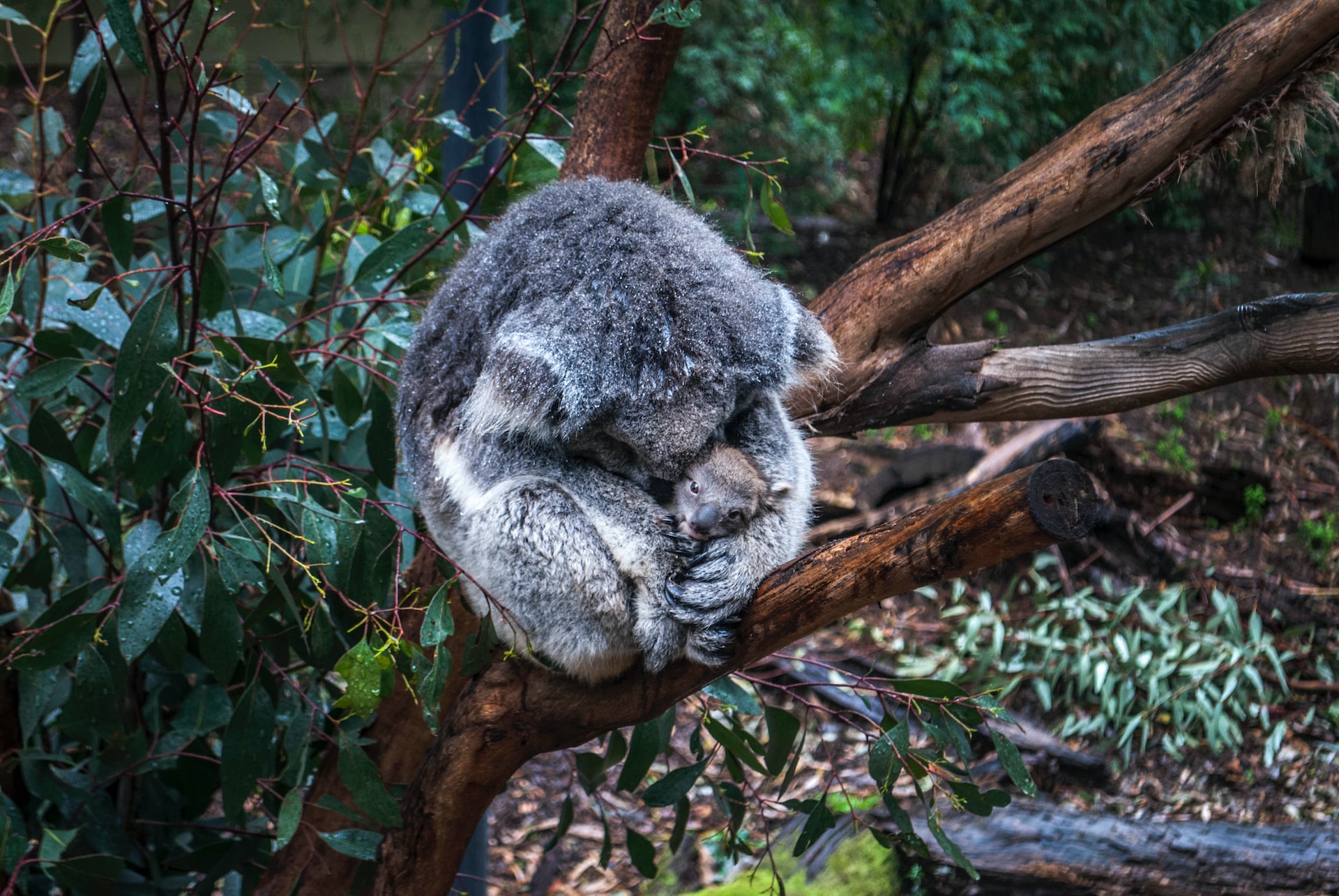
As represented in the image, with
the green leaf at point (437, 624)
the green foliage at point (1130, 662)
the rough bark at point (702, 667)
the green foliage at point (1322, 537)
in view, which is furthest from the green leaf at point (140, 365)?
the green foliage at point (1322, 537)

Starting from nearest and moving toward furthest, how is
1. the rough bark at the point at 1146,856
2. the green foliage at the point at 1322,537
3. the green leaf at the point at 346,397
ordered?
the green leaf at the point at 346,397 < the rough bark at the point at 1146,856 < the green foliage at the point at 1322,537

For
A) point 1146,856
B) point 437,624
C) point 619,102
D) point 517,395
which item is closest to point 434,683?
point 437,624

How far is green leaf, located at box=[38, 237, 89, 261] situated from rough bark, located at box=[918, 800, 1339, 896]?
2.46 m

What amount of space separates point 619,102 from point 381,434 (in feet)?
3.18

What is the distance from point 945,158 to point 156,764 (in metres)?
4.40

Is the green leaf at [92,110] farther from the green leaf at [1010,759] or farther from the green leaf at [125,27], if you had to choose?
the green leaf at [1010,759]

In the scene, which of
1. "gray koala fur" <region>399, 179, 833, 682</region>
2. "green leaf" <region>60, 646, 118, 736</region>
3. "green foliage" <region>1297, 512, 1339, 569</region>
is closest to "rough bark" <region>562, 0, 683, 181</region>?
"gray koala fur" <region>399, 179, 833, 682</region>

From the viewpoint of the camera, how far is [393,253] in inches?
85.5

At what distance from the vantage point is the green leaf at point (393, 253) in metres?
2.15

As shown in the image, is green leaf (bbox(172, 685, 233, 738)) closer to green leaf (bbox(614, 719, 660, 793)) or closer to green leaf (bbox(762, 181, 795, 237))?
green leaf (bbox(614, 719, 660, 793))

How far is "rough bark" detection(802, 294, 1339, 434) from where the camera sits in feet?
6.52

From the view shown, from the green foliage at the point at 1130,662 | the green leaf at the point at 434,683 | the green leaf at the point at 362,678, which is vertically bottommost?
the green foliage at the point at 1130,662

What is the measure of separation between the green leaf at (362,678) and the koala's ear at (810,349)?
2.92 ft

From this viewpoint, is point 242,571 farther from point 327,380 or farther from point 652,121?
point 652,121
